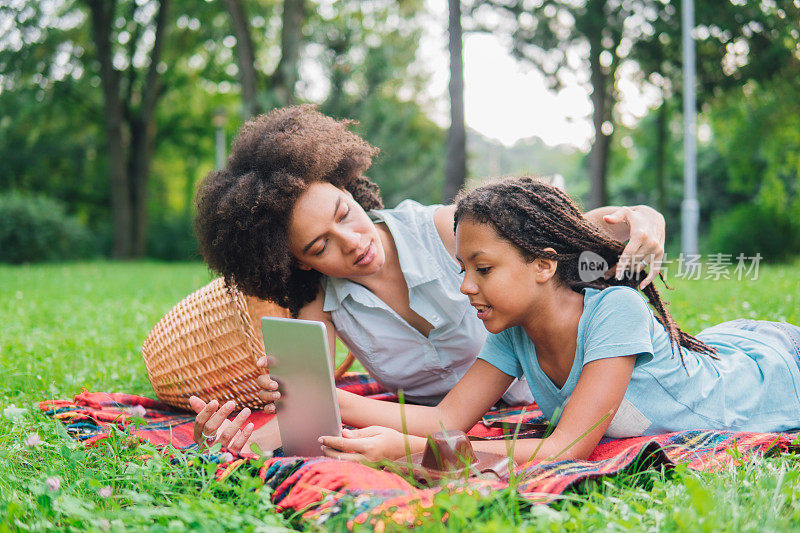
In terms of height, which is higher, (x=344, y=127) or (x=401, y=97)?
(x=401, y=97)

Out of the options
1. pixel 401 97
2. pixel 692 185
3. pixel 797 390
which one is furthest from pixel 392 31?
pixel 797 390

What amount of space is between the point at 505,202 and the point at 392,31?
19.2 metres

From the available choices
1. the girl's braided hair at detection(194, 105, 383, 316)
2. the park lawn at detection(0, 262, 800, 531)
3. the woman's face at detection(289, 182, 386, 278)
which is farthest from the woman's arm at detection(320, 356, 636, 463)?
the girl's braided hair at detection(194, 105, 383, 316)

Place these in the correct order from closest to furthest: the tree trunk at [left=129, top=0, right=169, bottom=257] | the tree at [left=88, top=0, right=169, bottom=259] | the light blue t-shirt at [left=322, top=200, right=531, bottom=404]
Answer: the light blue t-shirt at [left=322, top=200, right=531, bottom=404], the tree at [left=88, top=0, right=169, bottom=259], the tree trunk at [left=129, top=0, right=169, bottom=257]

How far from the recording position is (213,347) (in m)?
3.16

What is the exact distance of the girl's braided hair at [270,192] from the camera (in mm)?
2713

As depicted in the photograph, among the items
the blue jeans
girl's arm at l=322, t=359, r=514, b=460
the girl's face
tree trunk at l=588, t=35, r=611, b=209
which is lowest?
girl's arm at l=322, t=359, r=514, b=460

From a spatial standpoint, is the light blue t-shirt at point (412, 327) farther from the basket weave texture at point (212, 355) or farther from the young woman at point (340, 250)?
the basket weave texture at point (212, 355)

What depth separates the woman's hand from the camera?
7.51 feet

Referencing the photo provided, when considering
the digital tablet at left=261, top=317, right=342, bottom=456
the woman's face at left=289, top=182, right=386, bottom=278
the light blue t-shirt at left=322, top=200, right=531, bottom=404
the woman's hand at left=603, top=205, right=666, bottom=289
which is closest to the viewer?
Result: the digital tablet at left=261, top=317, right=342, bottom=456

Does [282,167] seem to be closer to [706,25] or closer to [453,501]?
[453,501]

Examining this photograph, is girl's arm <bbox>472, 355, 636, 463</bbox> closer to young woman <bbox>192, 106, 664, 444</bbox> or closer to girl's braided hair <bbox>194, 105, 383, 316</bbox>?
young woman <bbox>192, 106, 664, 444</bbox>

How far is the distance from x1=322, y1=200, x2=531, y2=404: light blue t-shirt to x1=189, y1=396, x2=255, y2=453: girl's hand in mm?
718

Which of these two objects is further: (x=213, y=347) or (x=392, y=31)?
(x=392, y=31)
